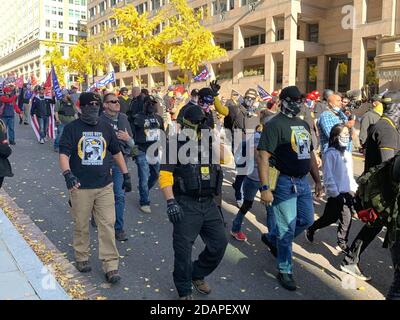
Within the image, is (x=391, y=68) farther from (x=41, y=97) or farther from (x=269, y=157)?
(x=269, y=157)

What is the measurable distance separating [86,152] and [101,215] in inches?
27.6

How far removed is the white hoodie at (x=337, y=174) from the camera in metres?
5.36

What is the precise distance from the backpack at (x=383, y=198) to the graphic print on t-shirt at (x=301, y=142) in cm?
103

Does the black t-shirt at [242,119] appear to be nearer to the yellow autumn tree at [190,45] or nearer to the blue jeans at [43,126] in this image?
the blue jeans at [43,126]

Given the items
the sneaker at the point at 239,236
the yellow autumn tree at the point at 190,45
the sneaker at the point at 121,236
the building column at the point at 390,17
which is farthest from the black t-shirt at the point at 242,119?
the yellow autumn tree at the point at 190,45

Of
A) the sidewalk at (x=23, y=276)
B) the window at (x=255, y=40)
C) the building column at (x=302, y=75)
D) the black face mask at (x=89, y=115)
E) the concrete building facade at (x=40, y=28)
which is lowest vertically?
the sidewalk at (x=23, y=276)

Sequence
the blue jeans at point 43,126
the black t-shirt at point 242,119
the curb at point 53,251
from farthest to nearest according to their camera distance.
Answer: the blue jeans at point 43,126 → the black t-shirt at point 242,119 → the curb at point 53,251

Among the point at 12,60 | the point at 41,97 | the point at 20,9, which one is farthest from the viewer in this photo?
the point at 12,60

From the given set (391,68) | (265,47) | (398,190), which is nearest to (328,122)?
(398,190)

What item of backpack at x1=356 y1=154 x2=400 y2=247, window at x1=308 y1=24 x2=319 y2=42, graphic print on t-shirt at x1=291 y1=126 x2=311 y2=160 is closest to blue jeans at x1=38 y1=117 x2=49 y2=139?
graphic print on t-shirt at x1=291 y1=126 x2=311 y2=160

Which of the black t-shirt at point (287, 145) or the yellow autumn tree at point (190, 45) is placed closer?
the black t-shirt at point (287, 145)

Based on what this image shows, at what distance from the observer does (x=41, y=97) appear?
559 inches

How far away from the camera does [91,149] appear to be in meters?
4.48

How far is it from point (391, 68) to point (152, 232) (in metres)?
18.1
